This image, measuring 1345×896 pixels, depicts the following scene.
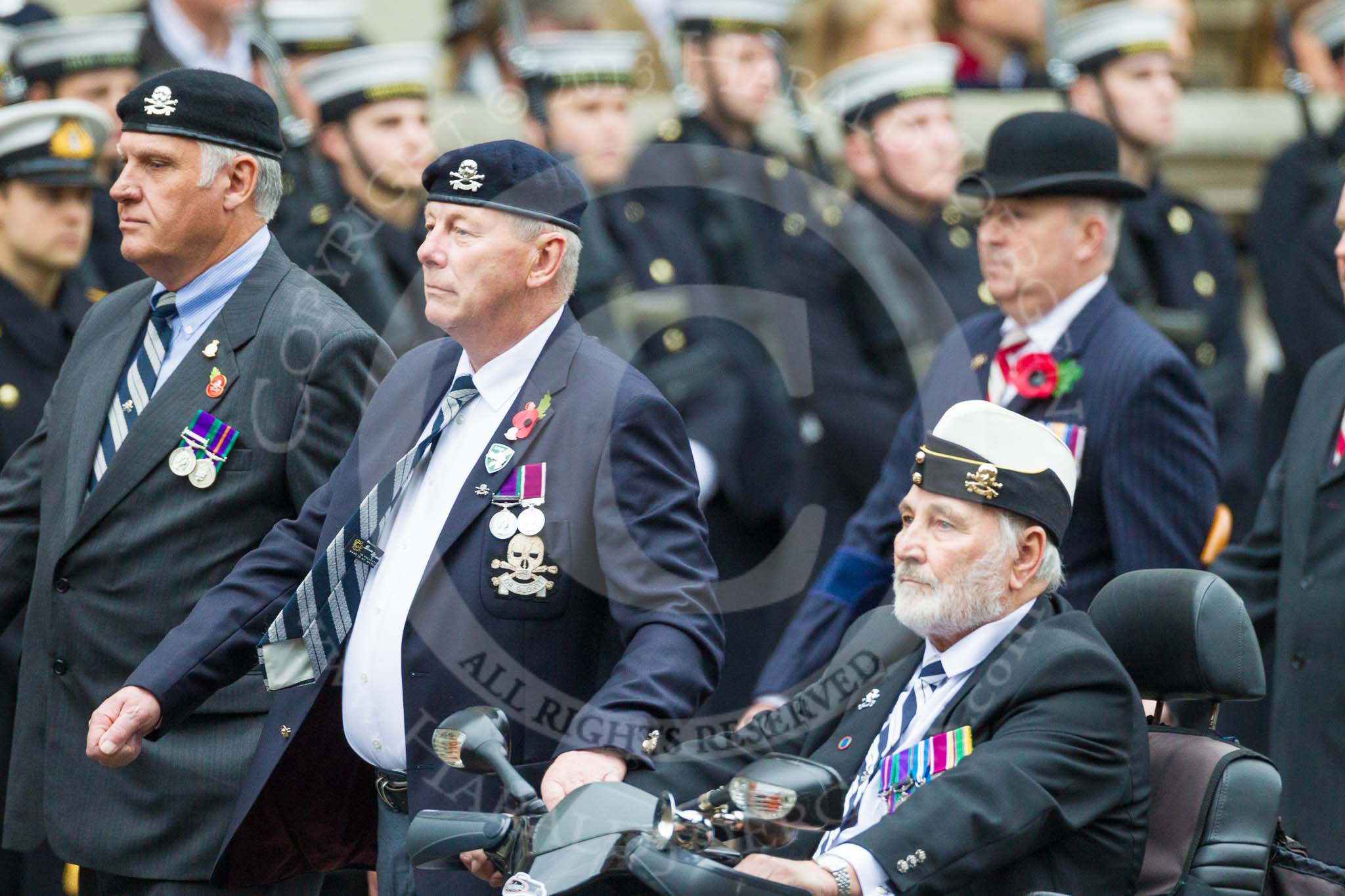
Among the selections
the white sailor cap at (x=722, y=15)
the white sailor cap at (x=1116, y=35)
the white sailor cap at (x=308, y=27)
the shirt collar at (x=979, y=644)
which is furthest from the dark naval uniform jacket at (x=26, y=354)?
the white sailor cap at (x=1116, y=35)

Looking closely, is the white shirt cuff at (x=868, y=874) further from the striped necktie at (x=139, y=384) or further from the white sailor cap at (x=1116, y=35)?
the white sailor cap at (x=1116, y=35)

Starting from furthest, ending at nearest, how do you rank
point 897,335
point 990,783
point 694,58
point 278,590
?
1. point 694,58
2. point 897,335
3. point 278,590
4. point 990,783

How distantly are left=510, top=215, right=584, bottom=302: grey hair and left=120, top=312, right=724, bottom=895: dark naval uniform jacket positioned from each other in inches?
3.3

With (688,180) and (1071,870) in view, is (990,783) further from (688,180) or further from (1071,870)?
(688,180)

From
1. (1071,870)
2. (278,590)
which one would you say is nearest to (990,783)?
(1071,870)

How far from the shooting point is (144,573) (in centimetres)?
493

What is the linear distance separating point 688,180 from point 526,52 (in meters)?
0.78

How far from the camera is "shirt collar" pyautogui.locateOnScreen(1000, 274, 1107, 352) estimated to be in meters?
5.66

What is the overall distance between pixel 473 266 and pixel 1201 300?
4504 millimetres

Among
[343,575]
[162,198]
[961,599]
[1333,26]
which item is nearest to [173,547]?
[343,575]

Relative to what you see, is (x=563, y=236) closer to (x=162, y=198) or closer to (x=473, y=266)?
(x=473, y=266)

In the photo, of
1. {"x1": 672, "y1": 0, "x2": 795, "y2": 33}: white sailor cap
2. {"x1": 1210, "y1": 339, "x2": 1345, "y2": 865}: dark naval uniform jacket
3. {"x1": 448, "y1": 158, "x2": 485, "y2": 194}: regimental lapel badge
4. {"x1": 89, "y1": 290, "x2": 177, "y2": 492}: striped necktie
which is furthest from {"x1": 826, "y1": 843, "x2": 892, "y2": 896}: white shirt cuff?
{"x1": 672, "y1": 0, "x2": 795, "y2": 33}: white sailor cap

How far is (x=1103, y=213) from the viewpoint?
5781 millimetres

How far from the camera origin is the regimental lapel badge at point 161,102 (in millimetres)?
4941
